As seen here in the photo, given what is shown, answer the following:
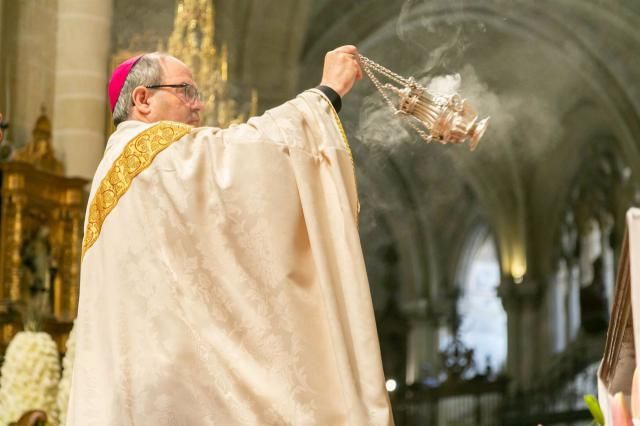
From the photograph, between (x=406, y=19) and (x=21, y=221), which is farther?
(x=406, y=19)

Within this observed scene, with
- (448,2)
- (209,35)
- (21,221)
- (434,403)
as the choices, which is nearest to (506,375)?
(434,403)

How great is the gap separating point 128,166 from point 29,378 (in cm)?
209

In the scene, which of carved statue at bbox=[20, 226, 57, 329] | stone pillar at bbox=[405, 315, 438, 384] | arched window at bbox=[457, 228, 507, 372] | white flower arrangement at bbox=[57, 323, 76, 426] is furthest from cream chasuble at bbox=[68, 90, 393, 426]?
arched window at bbox=[457, 228, 507, 372]

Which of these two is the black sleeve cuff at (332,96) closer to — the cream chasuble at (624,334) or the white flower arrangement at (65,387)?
the cream chasuble at (624,334)

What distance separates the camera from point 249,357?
3.09 metres

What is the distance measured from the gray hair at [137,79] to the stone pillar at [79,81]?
15.5 feet

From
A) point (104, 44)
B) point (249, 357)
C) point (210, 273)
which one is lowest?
point (249, 357)

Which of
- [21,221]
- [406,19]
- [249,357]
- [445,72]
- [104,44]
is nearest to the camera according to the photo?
[249,357]

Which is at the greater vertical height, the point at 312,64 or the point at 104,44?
the point at 312,64

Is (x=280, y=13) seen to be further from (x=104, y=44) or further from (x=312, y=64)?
(x=104, y=44)

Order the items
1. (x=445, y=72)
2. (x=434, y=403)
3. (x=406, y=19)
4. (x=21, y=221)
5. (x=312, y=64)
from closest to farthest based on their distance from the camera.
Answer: (x=21, y=221)
(x=445, y=72)
(x=406, y=19)
(x=312, y=64)
(x=434, y=403)

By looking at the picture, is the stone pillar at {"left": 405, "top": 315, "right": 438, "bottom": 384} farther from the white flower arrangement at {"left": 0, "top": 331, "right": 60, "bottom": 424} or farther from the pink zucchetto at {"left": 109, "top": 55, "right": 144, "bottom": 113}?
the pink zucchetto at {"left": 109, "top": 55, "right": 144, "bottom": 113}

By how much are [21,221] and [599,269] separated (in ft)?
45.8

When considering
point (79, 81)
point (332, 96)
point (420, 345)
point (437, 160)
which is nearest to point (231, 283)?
point (332, 96)
